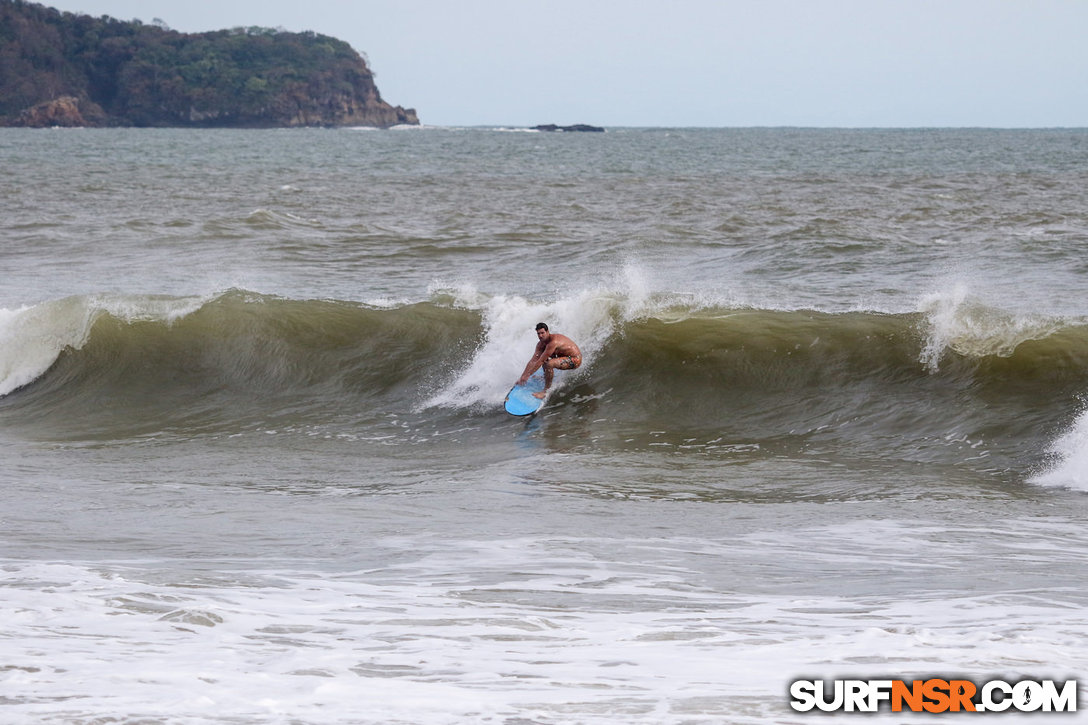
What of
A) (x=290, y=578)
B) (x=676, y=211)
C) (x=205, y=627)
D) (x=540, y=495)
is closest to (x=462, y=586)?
(x=290, y=578)

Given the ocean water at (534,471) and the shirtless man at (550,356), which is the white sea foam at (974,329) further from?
the shirtless man at (550,356)

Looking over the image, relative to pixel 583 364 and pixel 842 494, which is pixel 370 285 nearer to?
pixel 583 364

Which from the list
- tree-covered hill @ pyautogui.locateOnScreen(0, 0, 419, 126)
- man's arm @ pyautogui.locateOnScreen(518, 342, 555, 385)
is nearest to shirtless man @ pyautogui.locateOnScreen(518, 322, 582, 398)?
man's arm @ pyautogui.locateOnScreen(518, 342, 555, 385)

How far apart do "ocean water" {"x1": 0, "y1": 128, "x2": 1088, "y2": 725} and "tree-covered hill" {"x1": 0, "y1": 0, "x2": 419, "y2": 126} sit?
159 m

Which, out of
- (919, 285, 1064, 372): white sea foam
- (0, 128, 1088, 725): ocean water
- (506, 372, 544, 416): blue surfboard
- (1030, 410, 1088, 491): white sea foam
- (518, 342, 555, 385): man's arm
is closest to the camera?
(0, 128, 1088, 725): ocean water

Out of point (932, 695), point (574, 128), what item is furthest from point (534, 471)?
point (574, 128)

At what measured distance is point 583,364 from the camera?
11.8m

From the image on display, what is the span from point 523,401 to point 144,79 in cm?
17843

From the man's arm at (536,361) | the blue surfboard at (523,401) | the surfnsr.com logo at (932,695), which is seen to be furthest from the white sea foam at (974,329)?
the surfnsr.com logo at (932,695)

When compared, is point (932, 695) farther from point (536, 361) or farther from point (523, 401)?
point (536, 361)

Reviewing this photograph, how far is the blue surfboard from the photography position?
1084 centimetres

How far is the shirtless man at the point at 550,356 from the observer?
11.1 meters

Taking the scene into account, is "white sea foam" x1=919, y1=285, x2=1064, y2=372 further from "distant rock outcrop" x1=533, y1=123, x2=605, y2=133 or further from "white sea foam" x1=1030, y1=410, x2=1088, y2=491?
"distant rock outcrop" x1=533, y1=123, x2=605, y2=133

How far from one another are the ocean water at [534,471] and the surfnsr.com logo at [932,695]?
4.3 inches
